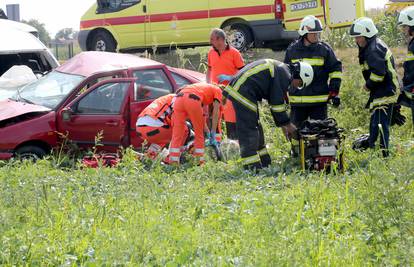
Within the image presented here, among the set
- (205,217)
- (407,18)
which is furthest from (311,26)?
(205,217)

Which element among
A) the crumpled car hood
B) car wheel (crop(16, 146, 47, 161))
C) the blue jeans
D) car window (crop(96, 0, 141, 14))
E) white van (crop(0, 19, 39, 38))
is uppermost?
car window (crop(96, 0, 141, 14))

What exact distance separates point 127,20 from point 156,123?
8756 mm

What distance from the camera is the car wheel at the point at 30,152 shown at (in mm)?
9234

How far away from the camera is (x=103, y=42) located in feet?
58.5

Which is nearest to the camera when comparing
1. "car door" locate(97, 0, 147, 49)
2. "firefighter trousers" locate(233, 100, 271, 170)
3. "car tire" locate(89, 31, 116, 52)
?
"firefighter trousers" locate(233, 100, 271, 170)

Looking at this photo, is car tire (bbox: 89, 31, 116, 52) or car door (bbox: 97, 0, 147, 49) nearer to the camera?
car door (bbox: 97, 0, 147, 49)

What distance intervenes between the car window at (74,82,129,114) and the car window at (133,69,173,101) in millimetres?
252

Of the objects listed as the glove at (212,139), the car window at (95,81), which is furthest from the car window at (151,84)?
the glove at (212,139)

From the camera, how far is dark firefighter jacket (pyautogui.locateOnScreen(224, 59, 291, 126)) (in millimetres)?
8055

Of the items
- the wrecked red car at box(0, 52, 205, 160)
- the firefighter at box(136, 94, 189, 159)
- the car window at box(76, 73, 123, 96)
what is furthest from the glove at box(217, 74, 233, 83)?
the car window at box(76, 73, 123, 96)

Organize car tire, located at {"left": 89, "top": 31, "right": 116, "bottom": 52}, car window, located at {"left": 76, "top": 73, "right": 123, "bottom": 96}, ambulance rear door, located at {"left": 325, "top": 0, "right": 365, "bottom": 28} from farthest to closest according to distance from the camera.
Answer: car tire, located at {"left": 89, "top": 31, "right": 116, "bottom": 52}, ambulance rear door, located at {"left": 325, "top": 0, "right": 365, "bottom": 28}, car window, located at {"left": 76, "top": 73, "right": 123, "bottom": 96}

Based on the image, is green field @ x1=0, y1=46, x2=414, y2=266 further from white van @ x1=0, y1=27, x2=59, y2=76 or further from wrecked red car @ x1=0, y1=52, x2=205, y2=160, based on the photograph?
white van @ x1=0, y1=27, x2=59, y2=76

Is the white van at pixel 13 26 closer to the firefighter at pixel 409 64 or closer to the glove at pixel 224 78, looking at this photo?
the glove at pixel 224 78

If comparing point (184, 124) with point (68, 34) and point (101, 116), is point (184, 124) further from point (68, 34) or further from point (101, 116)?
point (68, 34)
